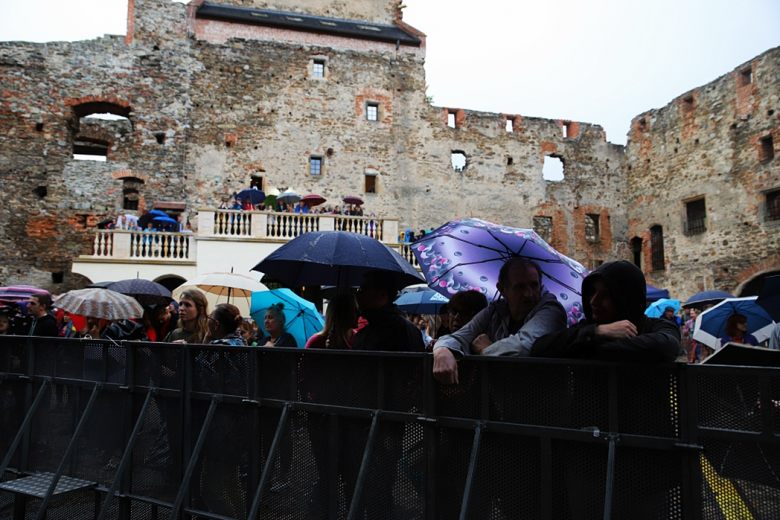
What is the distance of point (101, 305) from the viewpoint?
20.8 ft

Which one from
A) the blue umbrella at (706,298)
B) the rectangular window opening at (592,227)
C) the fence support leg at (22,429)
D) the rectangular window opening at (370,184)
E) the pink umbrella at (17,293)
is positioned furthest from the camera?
the rectangular window opening at (592,227)

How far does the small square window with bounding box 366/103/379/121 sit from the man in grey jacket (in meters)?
21.1

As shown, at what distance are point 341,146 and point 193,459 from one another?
791 inches

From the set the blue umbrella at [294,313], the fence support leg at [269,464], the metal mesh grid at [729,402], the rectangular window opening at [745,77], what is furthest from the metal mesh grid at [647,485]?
the rectangular window opening at [745,77]

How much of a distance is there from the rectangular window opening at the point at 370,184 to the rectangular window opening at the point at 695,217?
503 inches

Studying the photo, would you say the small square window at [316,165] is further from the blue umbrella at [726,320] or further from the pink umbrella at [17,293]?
the blue umbrella at [726,320]

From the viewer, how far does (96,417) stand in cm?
417

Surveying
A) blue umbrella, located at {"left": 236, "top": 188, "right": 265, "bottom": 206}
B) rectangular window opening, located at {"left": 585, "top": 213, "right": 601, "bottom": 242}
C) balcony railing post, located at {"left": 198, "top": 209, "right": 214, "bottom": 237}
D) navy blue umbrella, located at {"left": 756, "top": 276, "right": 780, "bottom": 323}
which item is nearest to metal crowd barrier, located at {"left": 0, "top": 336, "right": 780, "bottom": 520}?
navy blue umbrella, located at {"left": 756, "top": 276, "right": 780, "bottom": 323}

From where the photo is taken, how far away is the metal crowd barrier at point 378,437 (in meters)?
2.20

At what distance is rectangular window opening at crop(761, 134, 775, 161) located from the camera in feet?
61.6

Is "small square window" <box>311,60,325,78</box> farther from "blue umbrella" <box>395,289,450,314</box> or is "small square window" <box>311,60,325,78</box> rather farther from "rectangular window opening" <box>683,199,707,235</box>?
"blue umbrella" <box>395,289,450,314</box>

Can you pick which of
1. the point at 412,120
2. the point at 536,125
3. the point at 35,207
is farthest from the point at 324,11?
the point at 35,207

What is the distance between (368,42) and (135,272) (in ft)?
45.4

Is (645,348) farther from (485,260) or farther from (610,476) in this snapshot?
(485,260)
